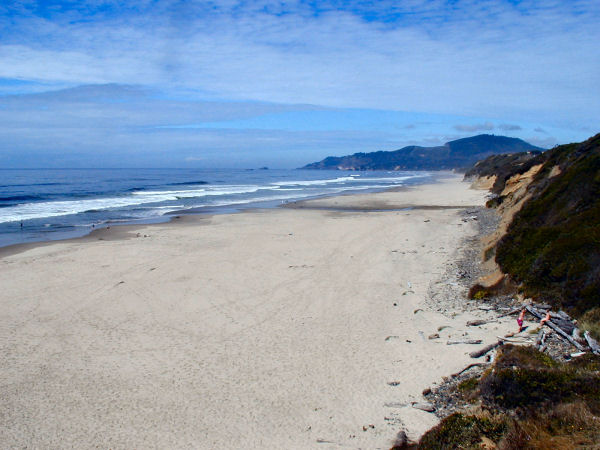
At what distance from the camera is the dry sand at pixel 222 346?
624 centimetres

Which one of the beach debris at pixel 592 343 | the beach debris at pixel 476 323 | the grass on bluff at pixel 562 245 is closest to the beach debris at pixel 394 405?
the beach debris at pixel 592 343

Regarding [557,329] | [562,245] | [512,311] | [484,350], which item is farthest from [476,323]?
[562,245]

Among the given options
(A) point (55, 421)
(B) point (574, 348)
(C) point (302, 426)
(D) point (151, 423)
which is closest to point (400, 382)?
(C) point (302, 426)

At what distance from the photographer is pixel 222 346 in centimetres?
895

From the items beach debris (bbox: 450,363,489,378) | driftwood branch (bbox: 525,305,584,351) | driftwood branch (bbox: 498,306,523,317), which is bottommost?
beach debris (bbox: 450,363,489,378)

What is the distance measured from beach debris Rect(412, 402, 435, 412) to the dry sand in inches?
4.0

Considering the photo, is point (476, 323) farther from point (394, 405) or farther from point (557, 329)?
point (394, 405)

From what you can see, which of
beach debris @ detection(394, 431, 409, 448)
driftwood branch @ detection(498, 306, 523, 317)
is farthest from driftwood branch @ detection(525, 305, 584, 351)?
beach debris @ detection(394, 431, 409, 448)

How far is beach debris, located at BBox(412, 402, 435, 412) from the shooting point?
6195 mm

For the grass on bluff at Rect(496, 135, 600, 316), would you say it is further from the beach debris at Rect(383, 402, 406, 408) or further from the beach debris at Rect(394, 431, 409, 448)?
the beach debris at Rect(394, 431, 409, 448)

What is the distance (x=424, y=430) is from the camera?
18.9 ft

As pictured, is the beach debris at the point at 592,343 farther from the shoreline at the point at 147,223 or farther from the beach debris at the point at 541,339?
the shoreline at the point at 147,223

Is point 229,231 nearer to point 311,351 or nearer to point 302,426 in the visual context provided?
point 311,351

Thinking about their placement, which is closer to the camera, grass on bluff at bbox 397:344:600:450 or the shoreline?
grass on bluff at bbox 397:344:600:450
